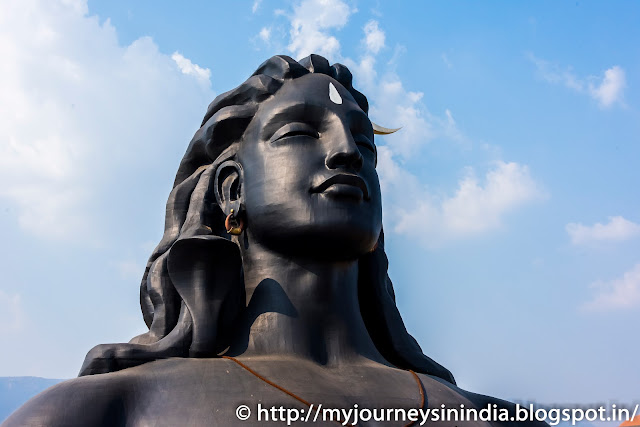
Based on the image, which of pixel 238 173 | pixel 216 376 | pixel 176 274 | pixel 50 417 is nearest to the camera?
pixel 50 417

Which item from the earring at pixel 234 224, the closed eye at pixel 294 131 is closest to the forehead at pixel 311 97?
the closed eye at pixel 294 131

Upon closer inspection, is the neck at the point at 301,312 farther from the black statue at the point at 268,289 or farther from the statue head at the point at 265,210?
the statue head at the point at 265,210

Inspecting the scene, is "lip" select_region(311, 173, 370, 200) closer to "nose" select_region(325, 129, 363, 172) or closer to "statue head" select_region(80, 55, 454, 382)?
"statue head" select_region(80, 55, 454, 382)

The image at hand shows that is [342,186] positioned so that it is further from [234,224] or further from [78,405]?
[78,405]

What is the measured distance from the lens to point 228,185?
6551mm

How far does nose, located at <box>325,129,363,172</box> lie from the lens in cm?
612

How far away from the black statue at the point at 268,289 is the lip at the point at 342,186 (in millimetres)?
12

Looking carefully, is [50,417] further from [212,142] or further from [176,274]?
[212,142]

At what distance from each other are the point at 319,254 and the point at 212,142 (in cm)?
149

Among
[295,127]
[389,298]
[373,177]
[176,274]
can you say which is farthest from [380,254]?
[176,274]

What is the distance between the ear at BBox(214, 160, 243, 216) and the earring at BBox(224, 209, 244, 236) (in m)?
0.07

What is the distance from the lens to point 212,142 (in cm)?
678

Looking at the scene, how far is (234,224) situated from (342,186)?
965mm

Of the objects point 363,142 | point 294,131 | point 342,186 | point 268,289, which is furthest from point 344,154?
point 268,289
